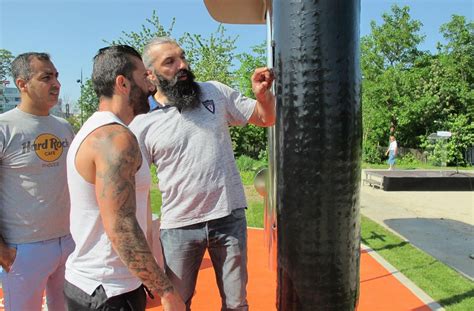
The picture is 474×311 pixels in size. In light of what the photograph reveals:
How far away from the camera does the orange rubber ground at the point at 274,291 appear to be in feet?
13.4

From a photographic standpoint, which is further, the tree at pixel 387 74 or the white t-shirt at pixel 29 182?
the tree at pixel 387 74

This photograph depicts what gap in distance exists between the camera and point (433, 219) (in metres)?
9.20

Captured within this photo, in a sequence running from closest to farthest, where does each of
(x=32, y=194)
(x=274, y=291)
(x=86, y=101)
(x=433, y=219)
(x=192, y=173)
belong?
(x=192, y=173)
(x=32, y=194)
(x=274, y=291)
(x=433, y=219)
(x=86, y=101)

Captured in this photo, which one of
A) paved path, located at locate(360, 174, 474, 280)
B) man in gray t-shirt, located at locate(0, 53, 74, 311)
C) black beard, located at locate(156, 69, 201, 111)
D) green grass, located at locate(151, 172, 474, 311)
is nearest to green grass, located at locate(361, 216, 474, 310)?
green grass, located at locate(151, 172, 474, 311)

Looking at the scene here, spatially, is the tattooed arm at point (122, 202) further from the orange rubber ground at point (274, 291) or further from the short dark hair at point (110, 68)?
the orange rubber ground at point (274, 291)

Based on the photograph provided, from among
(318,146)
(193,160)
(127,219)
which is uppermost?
(318,146)

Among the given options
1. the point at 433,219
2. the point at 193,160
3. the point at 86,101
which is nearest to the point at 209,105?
the point at 193,160

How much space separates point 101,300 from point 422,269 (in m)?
4.72

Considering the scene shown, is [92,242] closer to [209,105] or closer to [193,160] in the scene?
[193,160]

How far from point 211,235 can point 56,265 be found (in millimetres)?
1009

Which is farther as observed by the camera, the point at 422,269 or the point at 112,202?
the point at 422,269

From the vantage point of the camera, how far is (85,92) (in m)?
26.5

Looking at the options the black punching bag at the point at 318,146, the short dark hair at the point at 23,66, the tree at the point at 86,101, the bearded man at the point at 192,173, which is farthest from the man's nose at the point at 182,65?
the tree at the point at 86,101

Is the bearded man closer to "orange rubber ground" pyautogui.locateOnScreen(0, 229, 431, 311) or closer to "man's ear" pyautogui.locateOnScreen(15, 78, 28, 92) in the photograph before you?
"man's ear" pyautogui.locateOnScreen(15, 78, 28, 92)
